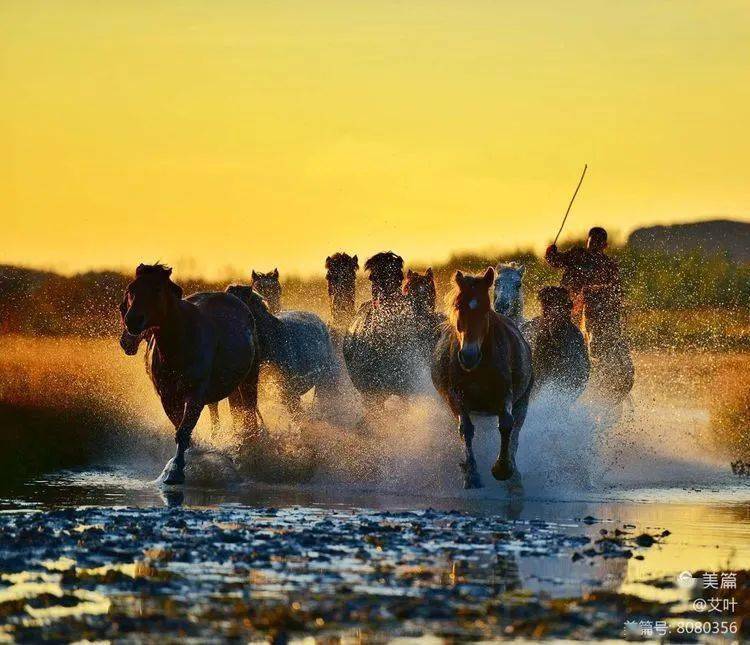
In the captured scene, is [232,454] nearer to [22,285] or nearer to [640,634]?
[640,634]

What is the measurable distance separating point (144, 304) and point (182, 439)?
1.45 m

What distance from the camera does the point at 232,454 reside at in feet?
66.7

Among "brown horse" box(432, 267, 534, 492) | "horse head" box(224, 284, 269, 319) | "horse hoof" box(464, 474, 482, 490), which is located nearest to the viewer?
"brown horse" box(432, 267, 534, 492)

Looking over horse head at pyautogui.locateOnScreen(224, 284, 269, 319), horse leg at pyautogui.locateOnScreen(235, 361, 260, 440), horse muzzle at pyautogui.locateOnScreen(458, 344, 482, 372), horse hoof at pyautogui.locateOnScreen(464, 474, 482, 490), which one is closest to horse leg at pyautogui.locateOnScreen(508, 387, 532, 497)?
horse hoof at pyautogui.locateOnScreen(464, 474, 482, 490)

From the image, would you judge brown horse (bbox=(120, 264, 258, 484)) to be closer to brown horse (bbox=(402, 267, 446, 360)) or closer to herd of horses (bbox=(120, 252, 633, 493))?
herd of horses (bbox=(120, 252, 633, 493))

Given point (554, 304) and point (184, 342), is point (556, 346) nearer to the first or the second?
point (554, 304)

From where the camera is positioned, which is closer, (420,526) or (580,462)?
(420,526)

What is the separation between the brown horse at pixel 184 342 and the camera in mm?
19188

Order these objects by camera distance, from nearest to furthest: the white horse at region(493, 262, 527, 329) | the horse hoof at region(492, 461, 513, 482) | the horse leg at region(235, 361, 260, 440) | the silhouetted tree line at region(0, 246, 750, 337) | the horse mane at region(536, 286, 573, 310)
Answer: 1. the horse hoof at region(492, 461, 513, 482)
2. the white horse at region(493, 262, 527, 329)
3. the horse mane at region(536, 286, 573, 310)
4. the horse leg at region(235, 361, 260, 440)
5. the silhouetted tree line at region(0, 246, 750, 337)

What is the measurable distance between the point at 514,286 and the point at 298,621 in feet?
34.3

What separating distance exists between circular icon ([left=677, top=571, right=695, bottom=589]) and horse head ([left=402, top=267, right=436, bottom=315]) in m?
9.11

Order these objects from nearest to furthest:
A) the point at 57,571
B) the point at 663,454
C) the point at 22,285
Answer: the point at 57,571
the point at 663,454
the point at 22,285

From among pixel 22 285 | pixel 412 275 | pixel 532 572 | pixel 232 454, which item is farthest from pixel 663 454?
pixel 22 285

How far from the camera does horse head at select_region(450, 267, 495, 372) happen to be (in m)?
17.8
